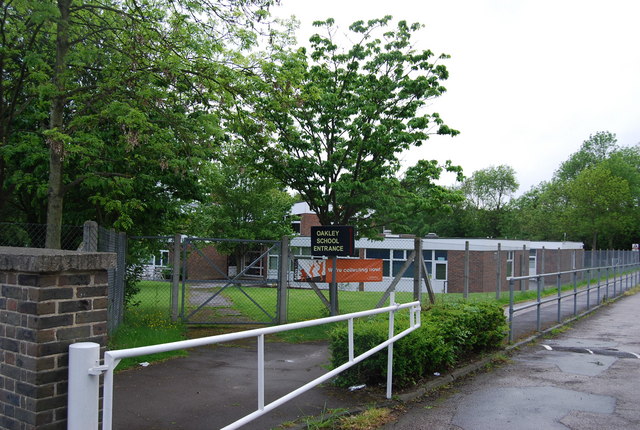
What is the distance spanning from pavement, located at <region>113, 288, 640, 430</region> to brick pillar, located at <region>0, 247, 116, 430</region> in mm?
2290

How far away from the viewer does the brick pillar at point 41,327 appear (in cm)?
293

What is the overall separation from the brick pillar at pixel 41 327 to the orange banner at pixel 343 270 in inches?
376

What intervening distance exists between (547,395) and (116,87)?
7799mm

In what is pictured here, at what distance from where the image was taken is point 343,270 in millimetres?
12594

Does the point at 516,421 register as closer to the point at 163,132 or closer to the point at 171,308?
the point at 163,132

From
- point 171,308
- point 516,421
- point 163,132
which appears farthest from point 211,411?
point 171,308

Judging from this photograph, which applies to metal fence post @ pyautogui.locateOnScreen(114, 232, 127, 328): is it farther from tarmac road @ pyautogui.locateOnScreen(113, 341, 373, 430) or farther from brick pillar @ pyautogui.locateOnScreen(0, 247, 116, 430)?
brick pillar @ pyautogui.locateOnScreen(0, 247, 116, 430)

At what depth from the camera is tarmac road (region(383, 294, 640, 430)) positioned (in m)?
5.74

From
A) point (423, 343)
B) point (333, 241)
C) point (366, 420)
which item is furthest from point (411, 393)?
point (333, 241)

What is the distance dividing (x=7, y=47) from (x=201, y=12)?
3416 millimetres

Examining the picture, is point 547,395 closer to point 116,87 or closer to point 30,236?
point 116,87

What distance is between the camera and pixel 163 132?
9.79m

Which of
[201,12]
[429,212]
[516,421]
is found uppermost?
[201,12]

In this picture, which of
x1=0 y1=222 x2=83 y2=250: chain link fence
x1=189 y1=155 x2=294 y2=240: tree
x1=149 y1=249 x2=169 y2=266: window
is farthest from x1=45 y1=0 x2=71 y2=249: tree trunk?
x1=189 y1=155 x2=294 y2=240: tree
